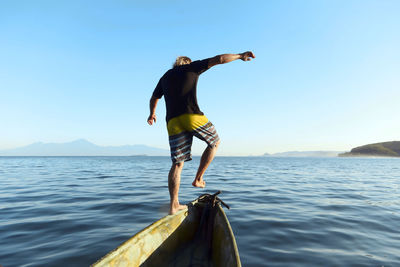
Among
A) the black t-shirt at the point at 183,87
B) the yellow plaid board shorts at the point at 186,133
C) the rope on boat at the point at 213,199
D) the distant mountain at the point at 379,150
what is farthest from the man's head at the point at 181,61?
the distant mountain at the point at 379,150

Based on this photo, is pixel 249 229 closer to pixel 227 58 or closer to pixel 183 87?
pixel 183 87

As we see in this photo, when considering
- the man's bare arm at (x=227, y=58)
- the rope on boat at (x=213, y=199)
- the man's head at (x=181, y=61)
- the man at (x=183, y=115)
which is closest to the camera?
the rope on boat at (x=213, y=199)

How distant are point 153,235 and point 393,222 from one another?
5.54 metres

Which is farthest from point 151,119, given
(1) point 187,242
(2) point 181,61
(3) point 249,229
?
(3) point 249,229

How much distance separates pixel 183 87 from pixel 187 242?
2190mm

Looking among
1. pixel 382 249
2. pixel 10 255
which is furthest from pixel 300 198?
pixel 10 255

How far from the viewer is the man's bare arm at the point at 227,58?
10.7 feet

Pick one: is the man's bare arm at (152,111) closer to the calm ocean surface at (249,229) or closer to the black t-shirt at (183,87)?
the black t-shirt at (183,87)

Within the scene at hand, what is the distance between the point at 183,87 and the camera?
3459 mm

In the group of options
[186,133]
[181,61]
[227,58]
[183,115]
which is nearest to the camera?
[227,58]

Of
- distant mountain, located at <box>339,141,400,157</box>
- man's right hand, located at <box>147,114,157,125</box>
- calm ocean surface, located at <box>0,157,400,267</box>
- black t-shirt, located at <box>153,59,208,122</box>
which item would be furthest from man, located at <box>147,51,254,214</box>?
distant mountain, located at <box>339,141,400,157</box>

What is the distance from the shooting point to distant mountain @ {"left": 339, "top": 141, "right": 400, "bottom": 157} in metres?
169

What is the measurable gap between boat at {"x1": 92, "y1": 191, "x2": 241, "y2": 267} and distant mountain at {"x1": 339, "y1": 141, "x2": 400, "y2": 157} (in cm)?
21484

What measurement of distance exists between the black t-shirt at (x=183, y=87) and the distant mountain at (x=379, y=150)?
215 m
